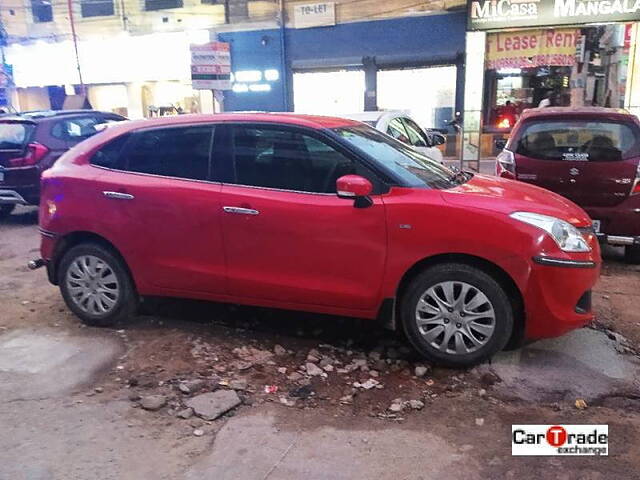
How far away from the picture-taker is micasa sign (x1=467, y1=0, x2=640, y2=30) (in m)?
10.9

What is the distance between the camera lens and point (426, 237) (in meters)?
3.88

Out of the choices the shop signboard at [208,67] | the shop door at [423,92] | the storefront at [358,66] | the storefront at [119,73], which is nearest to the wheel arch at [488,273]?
the shop signboard at [208,67]

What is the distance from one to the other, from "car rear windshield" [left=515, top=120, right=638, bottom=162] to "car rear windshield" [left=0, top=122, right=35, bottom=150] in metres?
6.95

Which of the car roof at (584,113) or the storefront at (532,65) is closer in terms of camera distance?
the car roof at (584,113)

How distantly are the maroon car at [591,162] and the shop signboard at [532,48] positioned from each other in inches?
342

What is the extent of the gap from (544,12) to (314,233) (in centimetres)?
923

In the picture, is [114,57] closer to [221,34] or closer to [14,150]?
[221,34]

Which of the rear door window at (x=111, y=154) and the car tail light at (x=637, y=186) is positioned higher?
the rear door window at (x=111, y=154)

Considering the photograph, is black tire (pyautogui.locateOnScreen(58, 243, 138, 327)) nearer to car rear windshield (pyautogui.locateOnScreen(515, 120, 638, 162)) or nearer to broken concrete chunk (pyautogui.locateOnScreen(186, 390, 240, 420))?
broken concrete chunk (pyautogui.locateOnScreen(186, 390, 240, 420))

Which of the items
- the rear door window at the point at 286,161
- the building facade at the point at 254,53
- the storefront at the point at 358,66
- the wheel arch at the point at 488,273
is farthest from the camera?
the building facade at the point at 254,53

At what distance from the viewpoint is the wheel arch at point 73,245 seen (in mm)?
4809

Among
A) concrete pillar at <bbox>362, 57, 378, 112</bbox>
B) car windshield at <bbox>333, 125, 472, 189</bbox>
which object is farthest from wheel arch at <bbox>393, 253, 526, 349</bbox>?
concrete pillar at <bbox>362, 57, 378, 112</bbox>

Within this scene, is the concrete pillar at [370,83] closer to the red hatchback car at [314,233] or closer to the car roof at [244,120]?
the car roof at [244,120]
